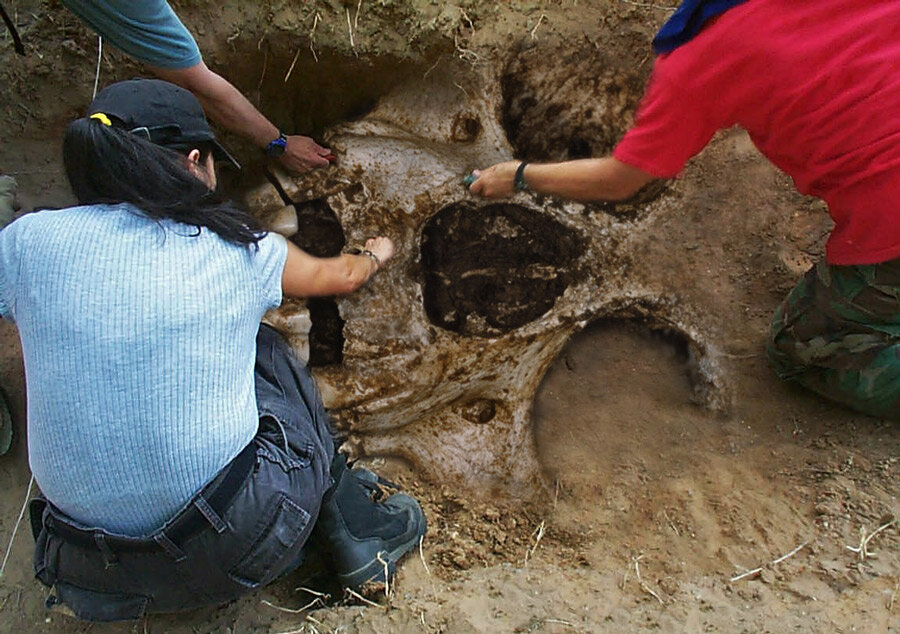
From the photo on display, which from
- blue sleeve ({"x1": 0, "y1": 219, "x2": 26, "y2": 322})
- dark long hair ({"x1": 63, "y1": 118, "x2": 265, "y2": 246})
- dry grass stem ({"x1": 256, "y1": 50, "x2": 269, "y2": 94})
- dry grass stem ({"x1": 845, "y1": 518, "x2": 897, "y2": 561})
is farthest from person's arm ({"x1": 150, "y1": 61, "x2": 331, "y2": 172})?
dry grass stem ({"x1": 845, "y1": 518, "x2": 897, "y2": 561})

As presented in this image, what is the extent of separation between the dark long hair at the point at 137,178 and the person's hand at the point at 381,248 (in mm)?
815

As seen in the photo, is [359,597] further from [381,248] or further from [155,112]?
[155,112]

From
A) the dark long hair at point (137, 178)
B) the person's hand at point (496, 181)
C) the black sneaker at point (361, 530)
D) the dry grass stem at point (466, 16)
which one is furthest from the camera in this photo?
the dry grass stem at point (466, 16)

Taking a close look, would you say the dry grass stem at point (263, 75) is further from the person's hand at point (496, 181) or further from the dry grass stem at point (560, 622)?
the dry grass stem at point (560, 622)

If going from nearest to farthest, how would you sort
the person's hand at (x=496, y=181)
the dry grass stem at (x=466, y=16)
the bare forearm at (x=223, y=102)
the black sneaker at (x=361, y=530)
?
the black sneaker at (x=361, y=530), the bare forearm at (x=223, y=102), the person's hand at (x=496, y=181), the dry grass stem at (x=466, y=16)

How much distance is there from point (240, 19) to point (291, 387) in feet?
4.58

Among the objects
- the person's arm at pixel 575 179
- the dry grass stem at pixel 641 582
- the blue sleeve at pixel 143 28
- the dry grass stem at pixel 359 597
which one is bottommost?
the dry grass stem at pixel 359 597

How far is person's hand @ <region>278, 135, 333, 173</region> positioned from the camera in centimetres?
247

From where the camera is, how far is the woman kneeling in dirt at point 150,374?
142cm

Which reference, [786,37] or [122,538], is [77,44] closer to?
[122,538]

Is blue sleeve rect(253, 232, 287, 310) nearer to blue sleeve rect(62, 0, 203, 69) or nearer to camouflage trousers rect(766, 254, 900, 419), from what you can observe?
blue sleeve rect(62, 0, 203, 69)

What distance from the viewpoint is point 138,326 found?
142cm

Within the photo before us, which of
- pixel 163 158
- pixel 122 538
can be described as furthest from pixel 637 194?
pixel 122 538

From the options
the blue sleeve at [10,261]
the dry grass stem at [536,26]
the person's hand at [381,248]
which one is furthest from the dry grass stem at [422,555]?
the dry grass stem at [536,26]
